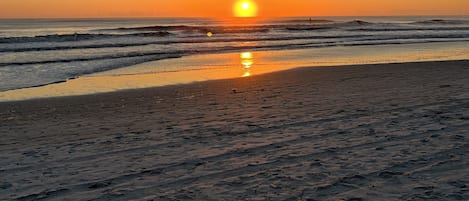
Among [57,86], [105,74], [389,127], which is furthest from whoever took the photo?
[105,74]

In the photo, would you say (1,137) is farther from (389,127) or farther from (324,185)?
(389,127)

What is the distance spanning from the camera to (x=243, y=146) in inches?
258

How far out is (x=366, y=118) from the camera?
8.12 meters

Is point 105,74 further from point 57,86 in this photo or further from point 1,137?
point 1,137

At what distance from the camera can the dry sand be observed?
4.93 metres

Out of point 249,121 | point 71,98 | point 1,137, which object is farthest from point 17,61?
point 249,121

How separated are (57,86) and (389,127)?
32.9 ft

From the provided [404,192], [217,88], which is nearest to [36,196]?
[404,192]

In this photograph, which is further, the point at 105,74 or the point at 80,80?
the point at 105,74

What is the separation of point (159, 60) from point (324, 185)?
19.2m

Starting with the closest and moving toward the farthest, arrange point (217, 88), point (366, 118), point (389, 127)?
point (389, 127) < point (366, 118) < point (217, 88)

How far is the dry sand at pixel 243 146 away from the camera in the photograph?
493 cm

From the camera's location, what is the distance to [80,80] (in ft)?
51.0

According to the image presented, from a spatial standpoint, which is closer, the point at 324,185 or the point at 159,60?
the point at 324,185
